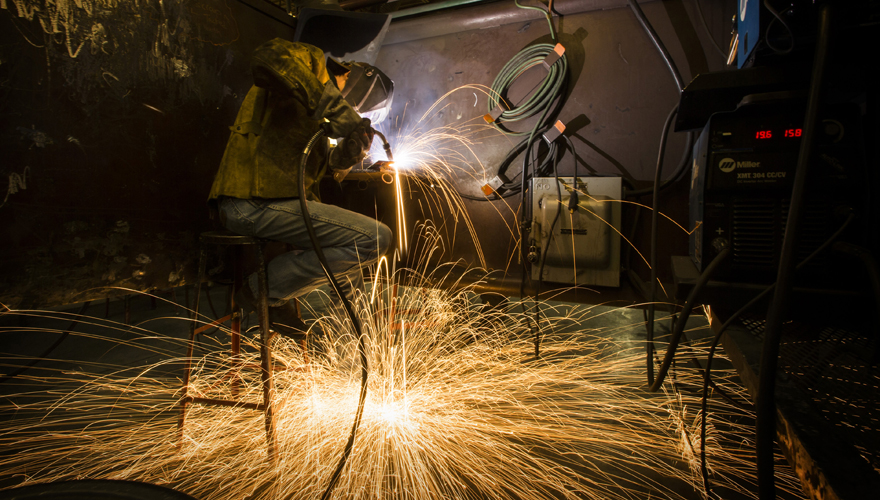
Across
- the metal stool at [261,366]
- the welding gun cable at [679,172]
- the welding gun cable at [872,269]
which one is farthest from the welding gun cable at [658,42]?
the metal stool at [261,366]

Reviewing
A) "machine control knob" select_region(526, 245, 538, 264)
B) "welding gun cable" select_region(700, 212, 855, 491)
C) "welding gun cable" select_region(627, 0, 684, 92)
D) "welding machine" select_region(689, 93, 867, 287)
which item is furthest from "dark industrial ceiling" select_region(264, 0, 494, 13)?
"welding gun cable" select_region(700, 212, 855, 491)

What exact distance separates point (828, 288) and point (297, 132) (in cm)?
199

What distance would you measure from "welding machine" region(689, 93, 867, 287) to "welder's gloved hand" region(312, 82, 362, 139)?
4.30 ft

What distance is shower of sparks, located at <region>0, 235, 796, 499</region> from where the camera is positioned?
1197mm

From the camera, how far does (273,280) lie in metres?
1.51

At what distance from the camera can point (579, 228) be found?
2594 mm

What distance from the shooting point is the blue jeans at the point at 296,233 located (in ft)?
4.92

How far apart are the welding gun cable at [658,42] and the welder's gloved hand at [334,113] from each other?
2398 mm

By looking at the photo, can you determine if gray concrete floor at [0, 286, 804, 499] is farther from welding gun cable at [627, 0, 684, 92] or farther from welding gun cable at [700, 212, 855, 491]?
welding gun cable at [627, 0, 684, 92]

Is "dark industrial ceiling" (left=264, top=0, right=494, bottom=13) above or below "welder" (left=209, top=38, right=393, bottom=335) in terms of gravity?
above

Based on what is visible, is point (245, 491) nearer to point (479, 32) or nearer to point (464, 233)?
point (464, 233)

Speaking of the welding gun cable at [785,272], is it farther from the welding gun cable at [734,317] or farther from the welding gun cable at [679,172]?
the welding gun cable at [679,172]

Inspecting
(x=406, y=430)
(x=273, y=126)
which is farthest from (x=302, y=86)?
(x=406, y=430)

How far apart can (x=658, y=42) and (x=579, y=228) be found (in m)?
1.44
